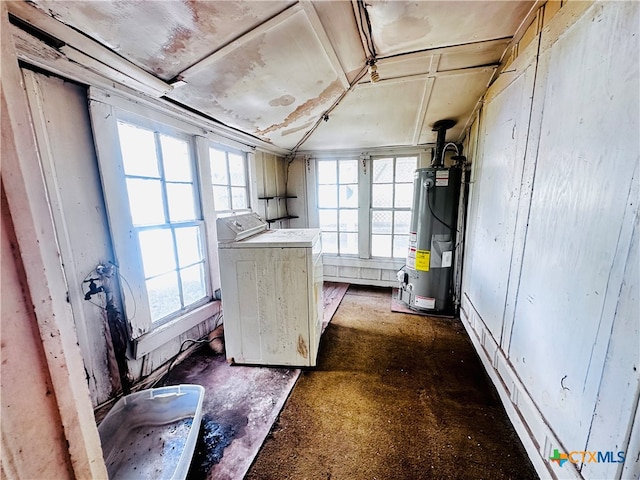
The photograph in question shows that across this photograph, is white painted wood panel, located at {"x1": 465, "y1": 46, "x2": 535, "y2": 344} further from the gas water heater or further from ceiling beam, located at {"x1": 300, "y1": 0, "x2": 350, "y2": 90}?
ceiling beam, located at {"x1": 300, "y1": 0, "x2": 350, "y2": 90}

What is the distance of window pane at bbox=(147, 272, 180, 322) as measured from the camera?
182 centimetres

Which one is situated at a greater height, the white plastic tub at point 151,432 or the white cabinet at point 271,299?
the white cabinet at point 271,299

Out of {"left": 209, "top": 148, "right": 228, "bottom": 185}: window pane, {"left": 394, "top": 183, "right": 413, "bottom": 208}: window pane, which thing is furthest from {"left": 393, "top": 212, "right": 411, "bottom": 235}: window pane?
{"left": 209, "top": 148, "right": 228, "bottom": 185}: window pane

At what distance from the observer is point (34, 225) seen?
37cm

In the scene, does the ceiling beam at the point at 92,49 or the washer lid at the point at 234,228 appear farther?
the washer lid at the point at 234,228

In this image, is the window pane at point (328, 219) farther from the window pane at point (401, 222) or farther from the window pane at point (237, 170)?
the window pane at point (237, 170)

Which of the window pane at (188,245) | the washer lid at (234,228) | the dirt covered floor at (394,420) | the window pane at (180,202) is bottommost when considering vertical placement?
the dirt covered floor at (394,420)

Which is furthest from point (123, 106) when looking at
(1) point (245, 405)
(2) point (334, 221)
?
(2) point (334, 221)

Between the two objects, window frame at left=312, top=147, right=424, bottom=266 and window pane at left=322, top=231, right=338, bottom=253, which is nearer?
window frame at left=312, top=147, right=424, bottom=266

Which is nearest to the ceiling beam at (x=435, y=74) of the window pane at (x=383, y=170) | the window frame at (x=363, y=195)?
the window frame at (x=363, y=195)

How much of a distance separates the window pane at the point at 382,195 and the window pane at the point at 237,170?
1670 mm

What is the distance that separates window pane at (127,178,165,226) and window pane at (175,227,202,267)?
Result: 0.20 meters

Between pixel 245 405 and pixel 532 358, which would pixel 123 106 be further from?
pixel 532 358

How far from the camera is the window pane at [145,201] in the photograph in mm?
1659
